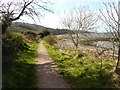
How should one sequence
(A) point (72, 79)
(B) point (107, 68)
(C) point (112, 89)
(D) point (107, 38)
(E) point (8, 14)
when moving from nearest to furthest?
1. (C) point (112, 89)
2. (A) point (72, 79)
3. (B) point (107, 68)
4. (D) point (107, 38)
5. (E) point (8, 14)

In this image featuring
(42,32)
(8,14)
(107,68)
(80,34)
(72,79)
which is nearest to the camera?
(72,79)

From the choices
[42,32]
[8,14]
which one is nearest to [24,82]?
[8,14]

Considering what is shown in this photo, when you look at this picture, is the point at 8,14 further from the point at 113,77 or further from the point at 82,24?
the point at 113,77

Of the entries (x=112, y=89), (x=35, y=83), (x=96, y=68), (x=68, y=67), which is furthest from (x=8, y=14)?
(x=112, y=89)

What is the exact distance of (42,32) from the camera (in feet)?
231

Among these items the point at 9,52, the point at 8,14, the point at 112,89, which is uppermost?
the point at 8,14

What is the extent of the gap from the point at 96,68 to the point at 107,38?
6.98 ft

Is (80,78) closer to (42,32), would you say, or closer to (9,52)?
(9,52)

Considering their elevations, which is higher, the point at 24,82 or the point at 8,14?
the point at 8,14

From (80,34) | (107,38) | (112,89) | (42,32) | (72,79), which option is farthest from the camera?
(42,32)

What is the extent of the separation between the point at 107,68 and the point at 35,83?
470 cm

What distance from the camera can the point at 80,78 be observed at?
41.0ft

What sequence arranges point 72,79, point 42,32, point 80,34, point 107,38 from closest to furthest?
point 72,79, point 107,38, point 80,34, point 42,32

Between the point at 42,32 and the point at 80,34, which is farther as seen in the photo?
the point at 42,32
